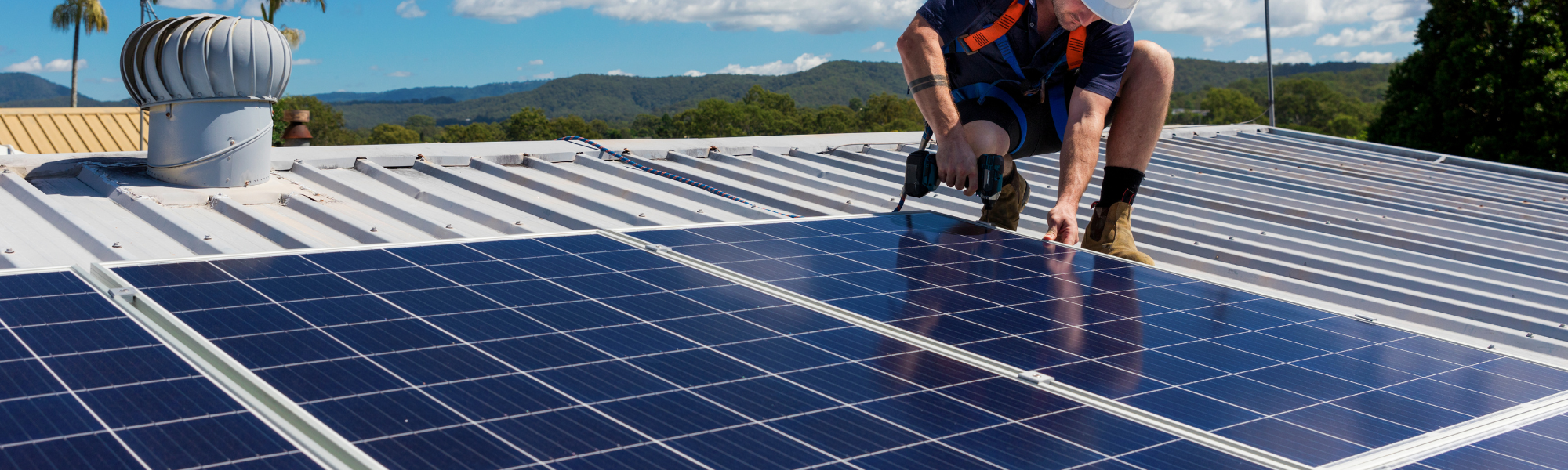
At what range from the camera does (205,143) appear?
858 cm

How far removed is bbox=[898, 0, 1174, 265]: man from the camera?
274 inches

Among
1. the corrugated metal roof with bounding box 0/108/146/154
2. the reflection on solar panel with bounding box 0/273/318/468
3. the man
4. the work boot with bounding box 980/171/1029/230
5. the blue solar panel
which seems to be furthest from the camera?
the corrugated metal roof with bounding box 0/108/146/154

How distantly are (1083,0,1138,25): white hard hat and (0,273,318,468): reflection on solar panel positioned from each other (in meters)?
5.14

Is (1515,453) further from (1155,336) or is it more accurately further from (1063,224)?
(1063,224)

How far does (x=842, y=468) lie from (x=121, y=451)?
5.78ft

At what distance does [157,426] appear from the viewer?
9.36ft

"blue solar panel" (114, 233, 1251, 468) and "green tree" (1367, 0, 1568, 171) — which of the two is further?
"green tree" (1367, 0, 1568, 171)

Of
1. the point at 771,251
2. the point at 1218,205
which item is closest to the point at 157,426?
the point at 771,251

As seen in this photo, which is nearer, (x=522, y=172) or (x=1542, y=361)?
(x=1542, y=361)

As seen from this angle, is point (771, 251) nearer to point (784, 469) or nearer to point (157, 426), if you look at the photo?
point (784, 469)

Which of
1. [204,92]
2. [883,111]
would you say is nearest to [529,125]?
[883,111]

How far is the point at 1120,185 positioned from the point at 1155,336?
2940mm

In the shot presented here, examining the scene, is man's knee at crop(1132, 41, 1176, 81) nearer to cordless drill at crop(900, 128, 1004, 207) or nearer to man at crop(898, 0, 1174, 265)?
man at crop(898, 0, 1174, 265)

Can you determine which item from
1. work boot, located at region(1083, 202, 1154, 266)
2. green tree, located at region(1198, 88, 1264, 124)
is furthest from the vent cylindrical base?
green tree, located at region(1198, 88, 1264, 124)
